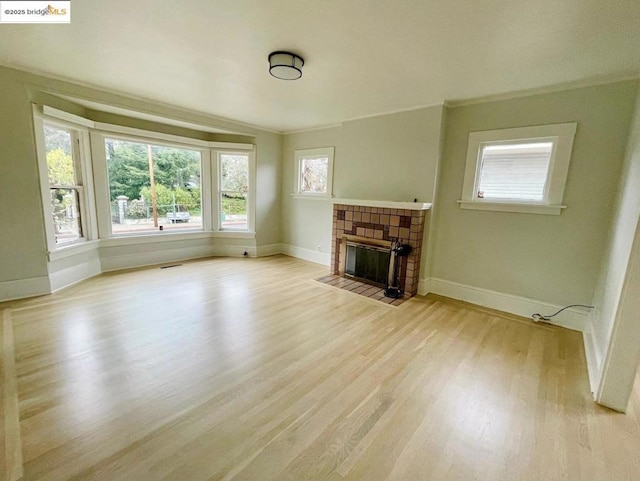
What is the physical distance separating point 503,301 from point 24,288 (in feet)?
18.7

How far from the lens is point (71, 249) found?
11.6 feet

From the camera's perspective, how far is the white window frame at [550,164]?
108 inches

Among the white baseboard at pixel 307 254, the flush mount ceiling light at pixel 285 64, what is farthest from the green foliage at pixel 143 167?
the flush mount ceiling light at pixel 285 64

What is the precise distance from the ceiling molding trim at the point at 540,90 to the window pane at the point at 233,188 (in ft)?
12.2

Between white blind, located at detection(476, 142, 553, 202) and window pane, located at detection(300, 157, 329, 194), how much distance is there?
2.55 metres

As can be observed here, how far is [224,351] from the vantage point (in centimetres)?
224

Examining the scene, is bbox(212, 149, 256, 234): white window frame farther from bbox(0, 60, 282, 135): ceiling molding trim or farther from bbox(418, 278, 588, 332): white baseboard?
bbox(418, 278, 588, 332): white baseboard

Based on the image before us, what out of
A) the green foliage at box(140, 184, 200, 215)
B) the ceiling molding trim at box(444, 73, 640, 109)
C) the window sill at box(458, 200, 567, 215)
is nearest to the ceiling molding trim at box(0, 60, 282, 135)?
the green foliage at box(140, 184, 200, 215)

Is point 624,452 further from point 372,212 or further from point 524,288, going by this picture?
point 372,212

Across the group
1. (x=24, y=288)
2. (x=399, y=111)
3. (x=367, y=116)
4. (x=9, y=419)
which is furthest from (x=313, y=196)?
(x=9, y=419)

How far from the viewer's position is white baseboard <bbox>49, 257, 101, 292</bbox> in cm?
334

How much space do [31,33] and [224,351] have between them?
3.03m

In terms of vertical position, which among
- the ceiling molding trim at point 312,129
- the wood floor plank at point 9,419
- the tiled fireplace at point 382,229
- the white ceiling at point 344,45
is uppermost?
the ceiling molding trim at point 312,129

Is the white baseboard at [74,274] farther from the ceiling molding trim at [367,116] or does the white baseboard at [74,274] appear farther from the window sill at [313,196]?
the ceiling molding trim at [367,116]
